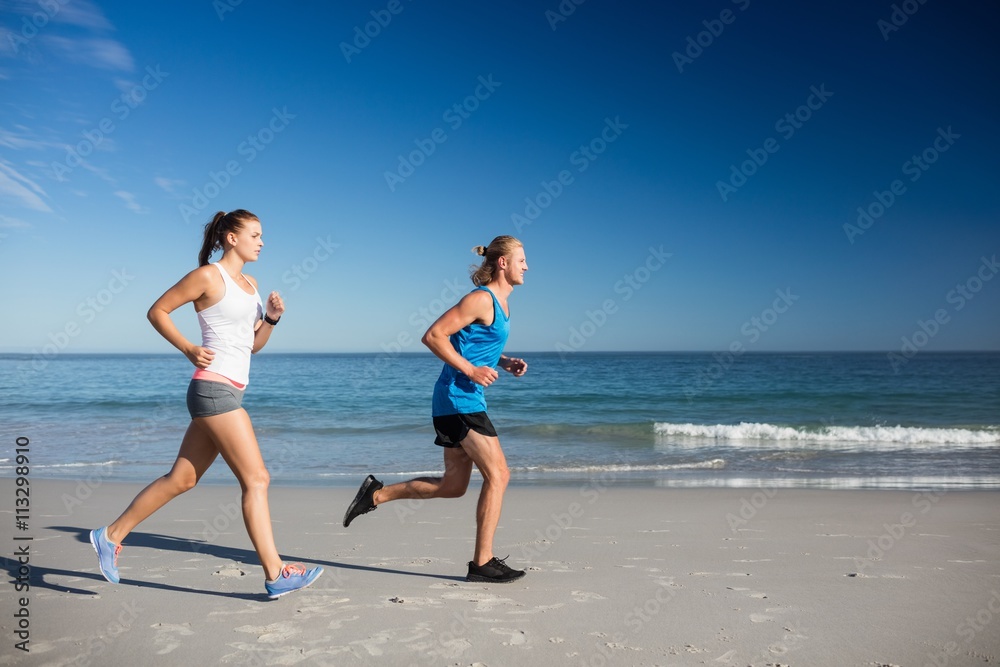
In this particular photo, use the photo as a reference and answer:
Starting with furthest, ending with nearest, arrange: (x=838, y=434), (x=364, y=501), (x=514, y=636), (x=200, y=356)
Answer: (x=838, y=434), (x=364, y=501), (x=200, y=356), (x=514, y=636)

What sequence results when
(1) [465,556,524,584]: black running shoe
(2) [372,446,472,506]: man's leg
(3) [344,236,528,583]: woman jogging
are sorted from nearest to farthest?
1. (3) [344,236,528,583]: woman jogging
2. (1) [465,556,524,584]: black running shoe
3. (2) [372,446,472,506]: man's leg

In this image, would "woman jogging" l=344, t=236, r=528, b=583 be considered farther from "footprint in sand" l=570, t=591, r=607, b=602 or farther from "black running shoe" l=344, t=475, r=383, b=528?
"black running shoe" l=344, t=475, r=383, b=528

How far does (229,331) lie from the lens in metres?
3.43

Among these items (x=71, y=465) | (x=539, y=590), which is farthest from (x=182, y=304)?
(x=71, y=465)

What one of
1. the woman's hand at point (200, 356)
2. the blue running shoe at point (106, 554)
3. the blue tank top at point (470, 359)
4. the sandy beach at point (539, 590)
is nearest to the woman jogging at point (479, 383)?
the blue tank top at point (470, 359)

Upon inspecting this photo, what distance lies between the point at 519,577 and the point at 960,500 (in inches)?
203

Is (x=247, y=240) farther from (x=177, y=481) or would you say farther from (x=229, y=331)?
(x=177, y=481)

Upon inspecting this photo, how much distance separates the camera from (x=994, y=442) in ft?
44.4

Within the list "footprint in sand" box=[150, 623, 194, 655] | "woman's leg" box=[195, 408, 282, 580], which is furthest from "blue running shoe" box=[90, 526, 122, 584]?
"woman's leg" box=[195, 408, 282, 580]

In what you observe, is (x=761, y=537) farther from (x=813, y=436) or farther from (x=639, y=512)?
(x=813, y=436)

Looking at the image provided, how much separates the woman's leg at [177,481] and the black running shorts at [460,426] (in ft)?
4.01

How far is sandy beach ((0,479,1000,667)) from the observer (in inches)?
→ 118

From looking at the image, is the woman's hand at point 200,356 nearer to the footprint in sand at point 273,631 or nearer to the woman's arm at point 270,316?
the woman's arm at point 270,316

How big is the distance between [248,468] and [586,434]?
39.5ft
